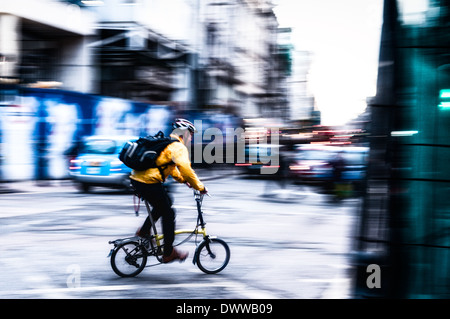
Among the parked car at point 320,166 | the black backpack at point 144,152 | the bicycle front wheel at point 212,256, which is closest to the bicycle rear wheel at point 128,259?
the bicycle front wheel at point 212,256

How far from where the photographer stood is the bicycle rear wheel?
587 cm

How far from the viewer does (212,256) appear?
6328 millimetres

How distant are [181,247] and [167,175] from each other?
8.16ft

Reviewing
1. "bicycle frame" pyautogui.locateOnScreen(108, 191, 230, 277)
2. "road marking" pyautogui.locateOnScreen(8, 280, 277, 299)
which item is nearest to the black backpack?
"bicycle frame" pyautogui.locateOnScreen(108, 191, 230, 277)

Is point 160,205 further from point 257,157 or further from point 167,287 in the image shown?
point 257,157

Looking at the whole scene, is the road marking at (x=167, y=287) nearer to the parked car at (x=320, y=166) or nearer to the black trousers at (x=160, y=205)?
the black trousers at (x=160, y=205)

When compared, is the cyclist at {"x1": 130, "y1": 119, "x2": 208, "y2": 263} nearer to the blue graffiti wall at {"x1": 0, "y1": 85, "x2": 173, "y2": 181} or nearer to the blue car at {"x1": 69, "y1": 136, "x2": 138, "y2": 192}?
the blue car at {"x1": 69, "y1": 136, "x2": 138, "y2": 192}

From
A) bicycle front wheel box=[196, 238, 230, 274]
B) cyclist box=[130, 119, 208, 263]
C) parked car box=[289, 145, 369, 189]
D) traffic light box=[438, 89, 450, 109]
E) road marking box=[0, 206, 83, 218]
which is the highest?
traffic light box=[438, 89, 450, 109]

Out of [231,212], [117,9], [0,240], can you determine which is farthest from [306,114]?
[0,240]

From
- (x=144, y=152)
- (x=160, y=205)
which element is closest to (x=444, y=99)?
(x=144, y=152)

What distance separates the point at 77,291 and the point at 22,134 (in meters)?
12.3

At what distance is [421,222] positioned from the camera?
3184mm

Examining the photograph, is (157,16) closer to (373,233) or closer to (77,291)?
(77,291)

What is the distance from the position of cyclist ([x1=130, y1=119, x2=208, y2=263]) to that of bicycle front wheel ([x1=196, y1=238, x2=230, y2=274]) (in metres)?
0.54
